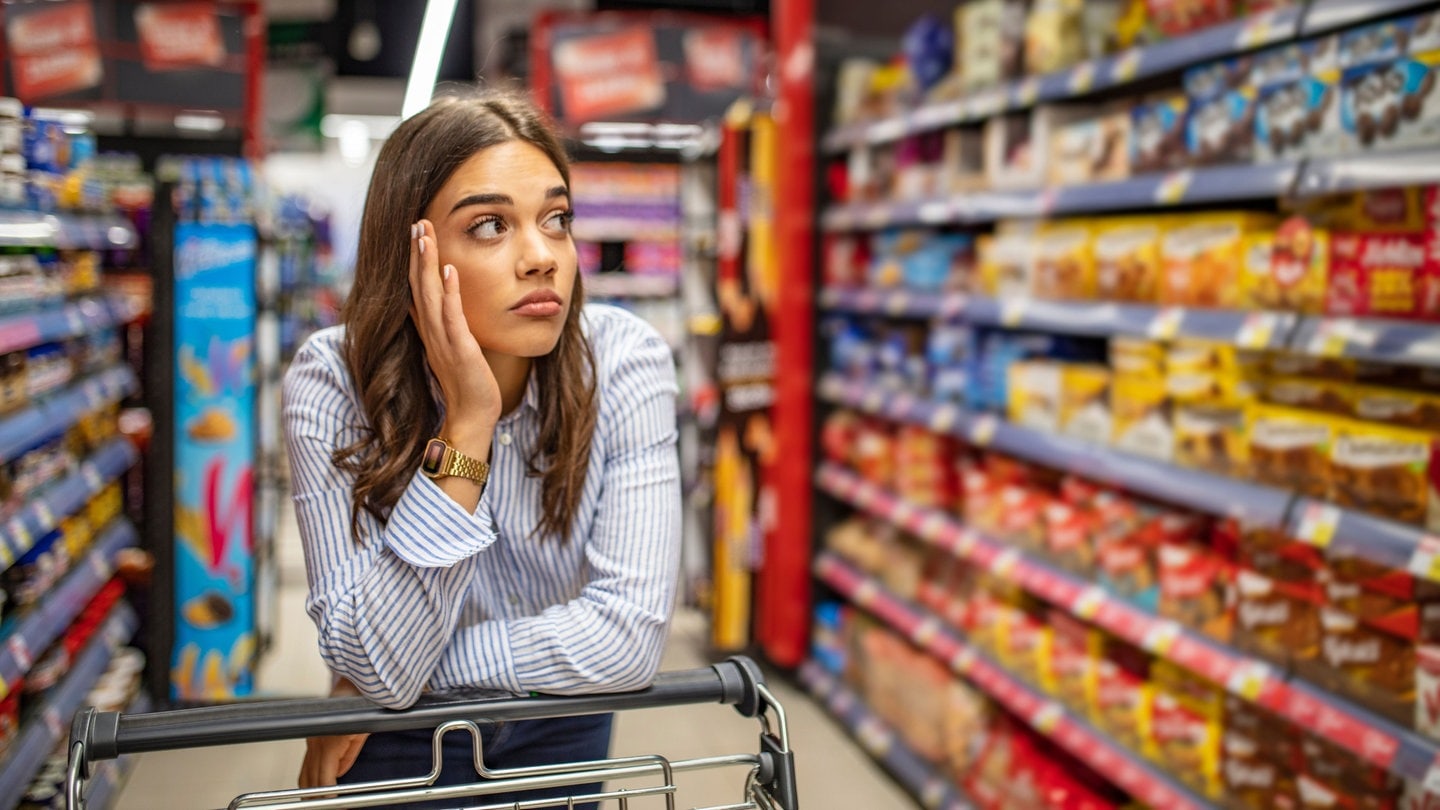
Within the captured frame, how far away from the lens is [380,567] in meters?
1.34

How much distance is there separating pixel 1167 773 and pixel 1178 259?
3.76 feet

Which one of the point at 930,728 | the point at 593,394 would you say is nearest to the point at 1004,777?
the point at 930,728

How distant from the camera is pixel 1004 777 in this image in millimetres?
3330

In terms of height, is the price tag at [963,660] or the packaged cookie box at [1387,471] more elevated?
the packaged cookie box at [1387,471]

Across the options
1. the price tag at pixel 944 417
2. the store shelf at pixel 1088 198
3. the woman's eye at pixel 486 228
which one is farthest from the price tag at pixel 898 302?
the woman's eye at pixel 486 228

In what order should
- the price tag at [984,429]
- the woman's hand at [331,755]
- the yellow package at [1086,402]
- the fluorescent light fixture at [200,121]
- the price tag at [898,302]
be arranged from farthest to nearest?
1. the fluorescent light fixture at [200,121]
2. the price tag at [898,302]
3. the price tag at [984,429]
4. the yellow package at [1086,402]
5. the woman's hand at [331,755]

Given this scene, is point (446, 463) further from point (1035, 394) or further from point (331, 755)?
point (1035, 394)

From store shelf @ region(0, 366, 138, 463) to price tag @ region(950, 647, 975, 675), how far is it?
243cm

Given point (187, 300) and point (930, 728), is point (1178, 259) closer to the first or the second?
point (930, 728)

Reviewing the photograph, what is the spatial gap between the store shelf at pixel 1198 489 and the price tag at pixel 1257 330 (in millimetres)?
298

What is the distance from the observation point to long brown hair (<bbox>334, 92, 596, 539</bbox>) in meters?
1.40

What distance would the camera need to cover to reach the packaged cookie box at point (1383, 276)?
2109mm

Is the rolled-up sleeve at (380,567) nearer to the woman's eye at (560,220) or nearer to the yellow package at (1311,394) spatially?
the woman's eye at (560,220)

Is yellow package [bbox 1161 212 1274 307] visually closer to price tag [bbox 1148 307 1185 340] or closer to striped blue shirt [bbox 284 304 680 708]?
price tag [bbox 1148 307 1185 340]
